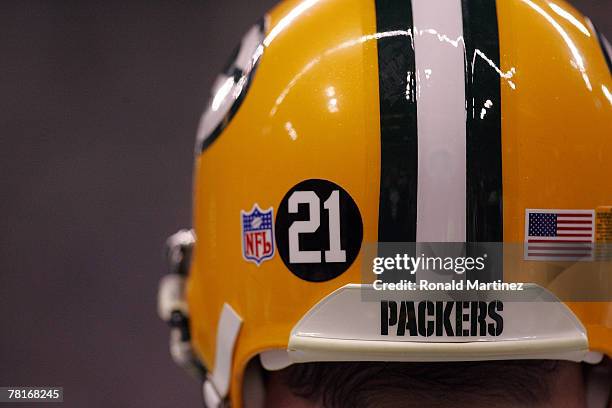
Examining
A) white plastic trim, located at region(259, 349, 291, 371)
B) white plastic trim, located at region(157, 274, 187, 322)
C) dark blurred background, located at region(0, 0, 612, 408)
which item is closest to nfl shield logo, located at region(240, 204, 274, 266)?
white plastic trim, located at region(259, 349, 291, 371)

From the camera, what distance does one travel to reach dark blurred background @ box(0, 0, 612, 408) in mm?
1976

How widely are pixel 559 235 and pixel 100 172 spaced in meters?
1.43

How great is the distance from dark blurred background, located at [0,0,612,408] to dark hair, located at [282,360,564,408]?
1149mm

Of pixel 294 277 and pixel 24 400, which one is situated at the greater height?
pixel 294 277

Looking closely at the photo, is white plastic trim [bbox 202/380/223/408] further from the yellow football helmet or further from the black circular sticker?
the black circular sticker

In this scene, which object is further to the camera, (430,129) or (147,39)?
(147,39)

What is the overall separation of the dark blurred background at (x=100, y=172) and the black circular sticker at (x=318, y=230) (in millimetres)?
1177

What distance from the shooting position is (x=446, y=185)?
826mm

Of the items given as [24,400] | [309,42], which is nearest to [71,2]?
[24,400]

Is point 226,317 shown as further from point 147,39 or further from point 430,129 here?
point 147,39

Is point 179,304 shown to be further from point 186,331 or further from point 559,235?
point 559,235

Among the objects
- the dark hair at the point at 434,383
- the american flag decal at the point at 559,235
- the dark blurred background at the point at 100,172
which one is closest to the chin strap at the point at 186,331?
the dark hair at the point at 434,383

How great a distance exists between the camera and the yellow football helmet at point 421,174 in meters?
0.83

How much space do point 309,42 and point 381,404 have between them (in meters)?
0.45
